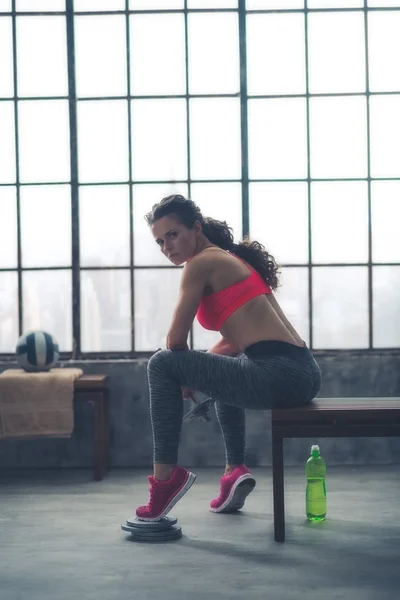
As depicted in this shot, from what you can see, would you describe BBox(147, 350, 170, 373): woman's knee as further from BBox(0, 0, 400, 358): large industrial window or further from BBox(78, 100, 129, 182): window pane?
BBox(78, 100, 129, 182): window pane

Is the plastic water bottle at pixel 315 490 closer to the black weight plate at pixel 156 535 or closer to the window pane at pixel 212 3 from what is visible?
the black weight plate at pixel 156 535

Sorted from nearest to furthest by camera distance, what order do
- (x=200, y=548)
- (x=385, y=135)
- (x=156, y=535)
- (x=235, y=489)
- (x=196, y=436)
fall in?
(x=200, y=548) → (x=156, y=535) → (x=235, y=489) → (x=196, y=436) → (x=385, y=135)

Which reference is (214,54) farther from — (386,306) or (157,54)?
(386,306)

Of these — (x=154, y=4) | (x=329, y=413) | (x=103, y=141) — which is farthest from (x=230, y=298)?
(x=154, y=4)

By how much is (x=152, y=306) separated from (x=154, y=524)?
1.86 metres

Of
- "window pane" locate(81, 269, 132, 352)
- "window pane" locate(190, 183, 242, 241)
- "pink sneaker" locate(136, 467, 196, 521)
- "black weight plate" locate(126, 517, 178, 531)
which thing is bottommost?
"black weight plate" locate(126, 517, 178, 531)

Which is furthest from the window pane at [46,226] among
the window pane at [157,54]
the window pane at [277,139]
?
the window pane at [277,139]

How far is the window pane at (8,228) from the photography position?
15.5 feet

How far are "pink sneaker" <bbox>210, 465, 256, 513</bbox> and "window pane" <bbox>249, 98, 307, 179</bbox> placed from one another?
6.17 feet

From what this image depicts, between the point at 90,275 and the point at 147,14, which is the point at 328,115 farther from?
the point at 90,275

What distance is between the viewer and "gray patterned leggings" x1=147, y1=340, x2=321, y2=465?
2.98 metres

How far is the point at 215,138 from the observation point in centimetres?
469

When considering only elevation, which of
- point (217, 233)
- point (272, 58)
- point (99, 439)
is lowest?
point (99, 439)

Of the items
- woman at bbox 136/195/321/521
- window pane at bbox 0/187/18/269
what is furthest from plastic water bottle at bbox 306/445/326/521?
window pane at bbox 0/187/18/269
